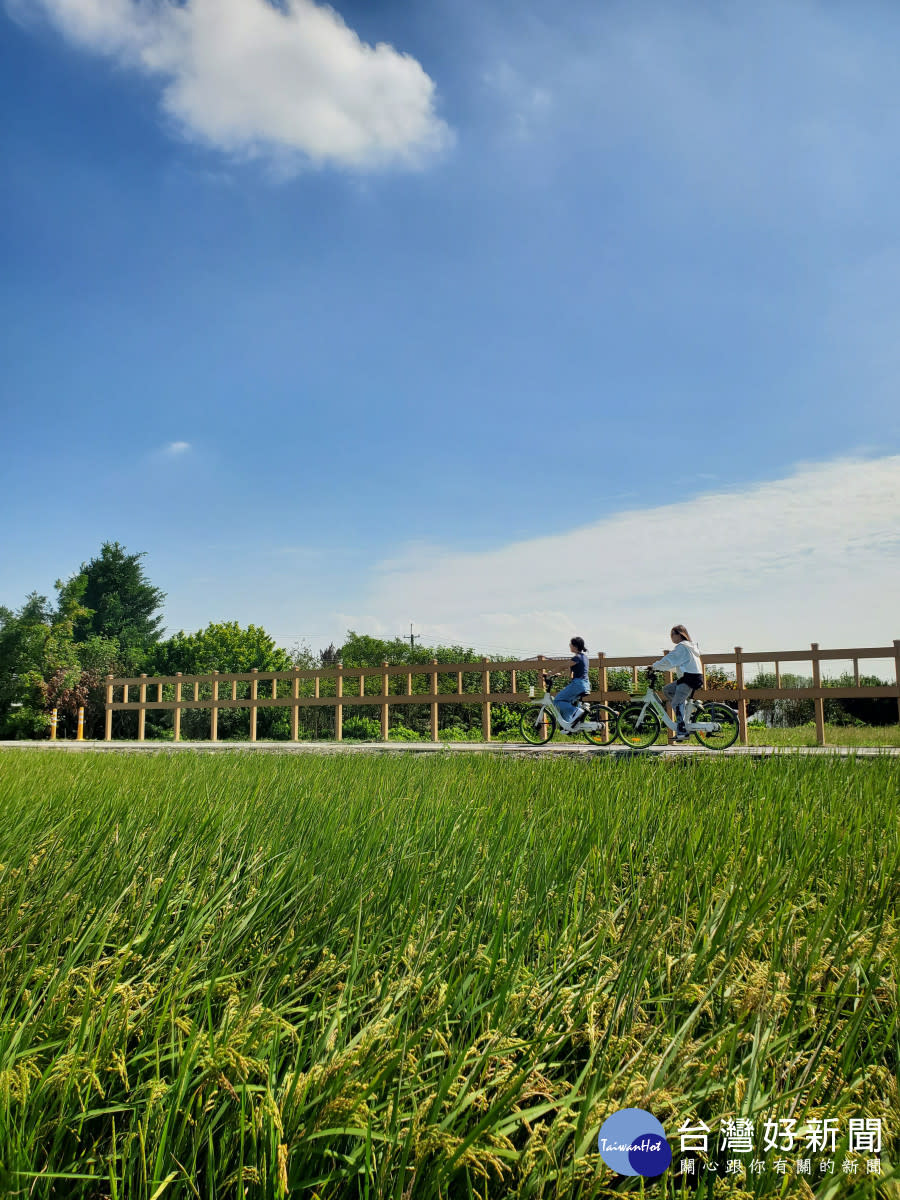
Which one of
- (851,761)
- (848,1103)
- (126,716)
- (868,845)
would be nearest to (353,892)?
(848,1103)

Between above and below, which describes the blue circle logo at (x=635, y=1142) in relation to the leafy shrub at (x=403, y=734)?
above

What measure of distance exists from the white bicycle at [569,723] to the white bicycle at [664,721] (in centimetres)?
24

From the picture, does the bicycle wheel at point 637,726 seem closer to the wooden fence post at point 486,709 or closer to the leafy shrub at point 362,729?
the wooden fence post at point 486,709

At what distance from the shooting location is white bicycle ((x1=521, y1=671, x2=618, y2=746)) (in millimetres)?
11008

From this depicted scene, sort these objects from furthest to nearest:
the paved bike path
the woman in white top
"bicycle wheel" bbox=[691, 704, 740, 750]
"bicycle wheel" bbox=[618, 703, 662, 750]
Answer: "bicycle wheel" bbox=[618, 703, 662, 750] → "bicycle wheel" bbox=[691, 704, 740, 750] → the woman in white top → the paved bike path

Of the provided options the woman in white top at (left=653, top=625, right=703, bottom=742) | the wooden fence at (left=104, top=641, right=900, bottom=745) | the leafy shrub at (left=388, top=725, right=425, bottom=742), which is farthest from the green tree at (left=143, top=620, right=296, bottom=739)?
the woman in white top at (left=653, top=625, right=703, bottom=742)

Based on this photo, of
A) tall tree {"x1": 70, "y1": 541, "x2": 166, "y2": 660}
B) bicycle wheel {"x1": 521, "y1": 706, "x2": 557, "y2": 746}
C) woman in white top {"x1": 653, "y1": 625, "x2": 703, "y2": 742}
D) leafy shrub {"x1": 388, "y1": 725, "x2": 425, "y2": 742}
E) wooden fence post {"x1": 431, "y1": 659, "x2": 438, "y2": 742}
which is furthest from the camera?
tall tree {"x1": 70, "y1": 541, "x2": 166, "y2": 660}

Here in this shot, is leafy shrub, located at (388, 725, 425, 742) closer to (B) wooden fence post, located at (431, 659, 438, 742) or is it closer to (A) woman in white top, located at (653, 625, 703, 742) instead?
(B) wooden fence post, located at (431, 659, 438, 742)

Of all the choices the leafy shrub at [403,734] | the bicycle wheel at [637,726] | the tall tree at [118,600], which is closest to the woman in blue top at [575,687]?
the bicycle wheel at [637,726]

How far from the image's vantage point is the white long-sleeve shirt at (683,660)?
9.63 metres

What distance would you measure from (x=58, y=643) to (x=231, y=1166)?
1060 inches

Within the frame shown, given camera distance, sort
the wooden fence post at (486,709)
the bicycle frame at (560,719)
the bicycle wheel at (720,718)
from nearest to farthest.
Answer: the bicycle wheel at (720,718) < the bicycle frame at (560,719) < the wooden fence post at (486,709)

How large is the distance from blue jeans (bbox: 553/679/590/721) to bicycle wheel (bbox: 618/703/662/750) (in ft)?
2.31

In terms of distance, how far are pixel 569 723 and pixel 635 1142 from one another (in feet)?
32.8
